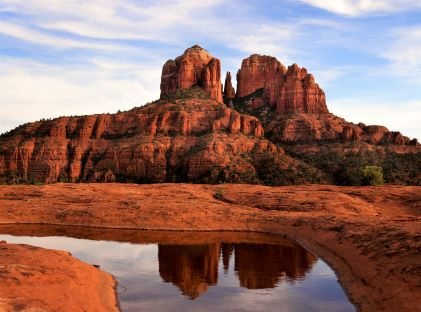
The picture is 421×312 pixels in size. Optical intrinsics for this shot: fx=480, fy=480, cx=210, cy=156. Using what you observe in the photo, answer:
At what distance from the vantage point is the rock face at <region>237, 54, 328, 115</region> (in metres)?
143

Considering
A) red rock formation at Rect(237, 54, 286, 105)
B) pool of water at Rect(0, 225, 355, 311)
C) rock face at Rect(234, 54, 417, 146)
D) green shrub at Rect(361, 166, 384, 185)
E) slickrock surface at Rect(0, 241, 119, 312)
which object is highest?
red rock formation at Rect(237, 54, 286, 105)

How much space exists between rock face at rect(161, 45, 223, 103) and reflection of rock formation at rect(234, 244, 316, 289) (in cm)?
10122

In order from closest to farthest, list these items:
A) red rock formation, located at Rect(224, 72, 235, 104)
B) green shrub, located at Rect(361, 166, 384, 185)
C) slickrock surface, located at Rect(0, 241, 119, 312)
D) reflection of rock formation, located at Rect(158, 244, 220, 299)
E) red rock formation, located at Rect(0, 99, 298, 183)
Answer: slickrock surface, located at Rect(0, 241, 119, 312) < reflection of rock formation, located at Rect(158, 244, 220, 299) < green shrub, located at Rect(361, 166, 384, 185) < red rock formation, located at Rect(0, 99, 298, 183) < red rock formation, located at Rect(224, 72, 235, 104)

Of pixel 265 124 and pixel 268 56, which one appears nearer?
pixel 265 124

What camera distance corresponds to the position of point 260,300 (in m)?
24.0

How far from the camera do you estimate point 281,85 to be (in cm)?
14912

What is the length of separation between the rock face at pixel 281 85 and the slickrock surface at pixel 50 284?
119m

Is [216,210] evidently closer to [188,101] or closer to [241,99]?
[188,101]

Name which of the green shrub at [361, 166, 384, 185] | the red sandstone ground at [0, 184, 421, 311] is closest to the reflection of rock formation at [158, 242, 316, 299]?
the red sandstone ground at [0, 184, 421, 311]

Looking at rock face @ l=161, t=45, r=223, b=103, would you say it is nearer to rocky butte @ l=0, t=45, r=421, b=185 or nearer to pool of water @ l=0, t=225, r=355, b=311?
rocky butte @ l=0, t=45, r=421, b=185

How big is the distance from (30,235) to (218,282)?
971 inches

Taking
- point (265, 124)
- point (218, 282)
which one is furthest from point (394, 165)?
point (218, 282)

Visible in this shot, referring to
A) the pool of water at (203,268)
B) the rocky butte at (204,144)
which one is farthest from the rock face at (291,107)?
the pool of water at (203,268)

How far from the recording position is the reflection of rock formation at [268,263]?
28547 mm
